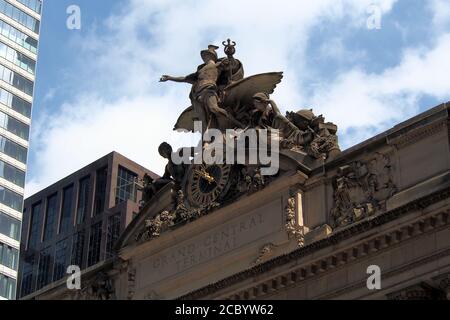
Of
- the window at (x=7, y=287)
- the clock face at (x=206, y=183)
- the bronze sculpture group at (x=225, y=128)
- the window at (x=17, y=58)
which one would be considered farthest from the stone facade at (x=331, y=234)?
the window at (x=17, y=58)

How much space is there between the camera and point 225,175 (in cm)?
5178

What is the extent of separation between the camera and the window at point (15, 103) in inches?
2768

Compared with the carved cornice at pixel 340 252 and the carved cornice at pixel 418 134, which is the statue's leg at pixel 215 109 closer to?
the carved cornice at pixel 340 252

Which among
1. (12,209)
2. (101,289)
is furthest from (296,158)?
(12,209)

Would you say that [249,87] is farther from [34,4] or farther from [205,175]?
[34,4]

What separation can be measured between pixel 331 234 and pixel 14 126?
29.0 meters

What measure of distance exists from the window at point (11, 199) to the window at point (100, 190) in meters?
34.4

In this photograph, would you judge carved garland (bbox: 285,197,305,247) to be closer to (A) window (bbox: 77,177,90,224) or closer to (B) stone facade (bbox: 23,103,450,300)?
(B) stone facade (bbox: 23,103,450,300)

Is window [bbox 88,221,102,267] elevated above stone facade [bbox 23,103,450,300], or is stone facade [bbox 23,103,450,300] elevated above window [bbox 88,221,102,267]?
window [bbox 88,221,102,267]

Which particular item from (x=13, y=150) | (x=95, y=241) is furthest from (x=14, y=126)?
(x=95, y=241)

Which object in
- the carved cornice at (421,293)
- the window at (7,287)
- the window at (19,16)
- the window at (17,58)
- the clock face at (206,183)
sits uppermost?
the window at (19,16)

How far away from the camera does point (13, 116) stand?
7100cm

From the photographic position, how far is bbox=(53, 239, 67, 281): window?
342 feet

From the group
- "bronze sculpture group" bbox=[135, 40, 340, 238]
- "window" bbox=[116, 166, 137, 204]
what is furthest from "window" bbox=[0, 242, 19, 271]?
"window" bbox=[116, 166, 137, 204]
